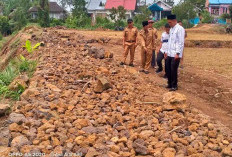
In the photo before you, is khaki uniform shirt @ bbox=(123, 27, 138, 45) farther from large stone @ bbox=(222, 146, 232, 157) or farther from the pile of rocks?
large stone @ bbox=(222, 146, 232, 157)

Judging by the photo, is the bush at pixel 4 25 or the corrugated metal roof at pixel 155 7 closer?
the bush at pixel 4 25

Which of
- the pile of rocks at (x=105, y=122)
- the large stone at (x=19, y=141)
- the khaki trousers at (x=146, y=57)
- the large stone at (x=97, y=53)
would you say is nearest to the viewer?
the large stone at (x=19, y=141)

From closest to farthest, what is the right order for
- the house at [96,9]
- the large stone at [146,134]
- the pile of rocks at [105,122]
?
the pile of rocks at [105,122], the large stone at [146,134], the house at [96,9]

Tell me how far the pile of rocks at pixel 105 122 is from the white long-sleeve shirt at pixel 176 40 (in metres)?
0.90

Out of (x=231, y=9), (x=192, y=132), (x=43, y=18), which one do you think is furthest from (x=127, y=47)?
(x=231, y=9)

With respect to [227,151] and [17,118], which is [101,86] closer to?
[17,118]

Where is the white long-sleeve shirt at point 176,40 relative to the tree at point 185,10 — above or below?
below

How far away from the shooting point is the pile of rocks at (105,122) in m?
3.48

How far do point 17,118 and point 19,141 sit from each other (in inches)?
26.2

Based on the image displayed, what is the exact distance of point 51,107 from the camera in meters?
4.50

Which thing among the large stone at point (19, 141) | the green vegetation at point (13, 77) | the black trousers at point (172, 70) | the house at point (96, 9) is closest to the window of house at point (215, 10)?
the house at point (96, 9)

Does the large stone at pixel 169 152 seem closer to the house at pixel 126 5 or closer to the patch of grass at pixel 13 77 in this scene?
the patch of grass at pixel 13 77

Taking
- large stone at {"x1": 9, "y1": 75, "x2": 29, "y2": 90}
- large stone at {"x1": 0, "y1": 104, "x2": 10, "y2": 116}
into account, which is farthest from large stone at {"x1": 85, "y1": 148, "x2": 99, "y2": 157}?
large stone at {"x1": 9, "y1": 75, "x2": 29, "y2": 90}

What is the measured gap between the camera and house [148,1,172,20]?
129ft
